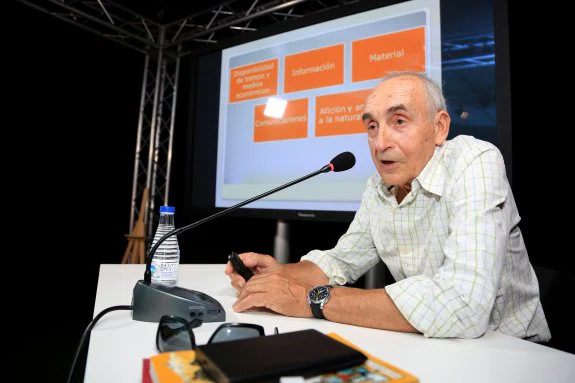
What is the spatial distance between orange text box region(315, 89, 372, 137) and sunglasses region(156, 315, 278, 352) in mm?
1575

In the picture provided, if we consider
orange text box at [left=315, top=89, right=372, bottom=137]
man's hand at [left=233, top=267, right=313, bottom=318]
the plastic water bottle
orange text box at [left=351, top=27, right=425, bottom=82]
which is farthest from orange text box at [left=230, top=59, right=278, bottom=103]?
man's hand at [left=233, top=267, right=313, bottom=318]

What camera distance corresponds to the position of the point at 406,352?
0.64 meters

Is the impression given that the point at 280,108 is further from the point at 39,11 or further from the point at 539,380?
the point at 39,11

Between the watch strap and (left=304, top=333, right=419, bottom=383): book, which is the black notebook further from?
the watch strap

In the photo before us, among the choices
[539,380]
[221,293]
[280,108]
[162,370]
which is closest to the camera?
[162,370]

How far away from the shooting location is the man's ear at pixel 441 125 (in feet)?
3.59

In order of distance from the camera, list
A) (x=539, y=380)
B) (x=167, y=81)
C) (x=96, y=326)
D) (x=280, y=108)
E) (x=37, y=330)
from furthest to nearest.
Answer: (x=167, y=81) < (x=37, y=330) < (x=280, y=108) < (x=96, y=326) < (x=539, y=380)

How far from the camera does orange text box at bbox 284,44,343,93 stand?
209cm

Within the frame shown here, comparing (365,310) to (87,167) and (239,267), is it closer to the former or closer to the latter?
(239,267)

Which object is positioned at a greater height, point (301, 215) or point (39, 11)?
point (39, 11)

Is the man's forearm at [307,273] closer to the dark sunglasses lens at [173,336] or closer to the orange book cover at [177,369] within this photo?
the dark sunglasses lens at [173,336]

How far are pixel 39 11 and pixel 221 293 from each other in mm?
3299

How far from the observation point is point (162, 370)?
42 centimetres

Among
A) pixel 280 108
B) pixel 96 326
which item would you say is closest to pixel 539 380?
pixel 96 326
